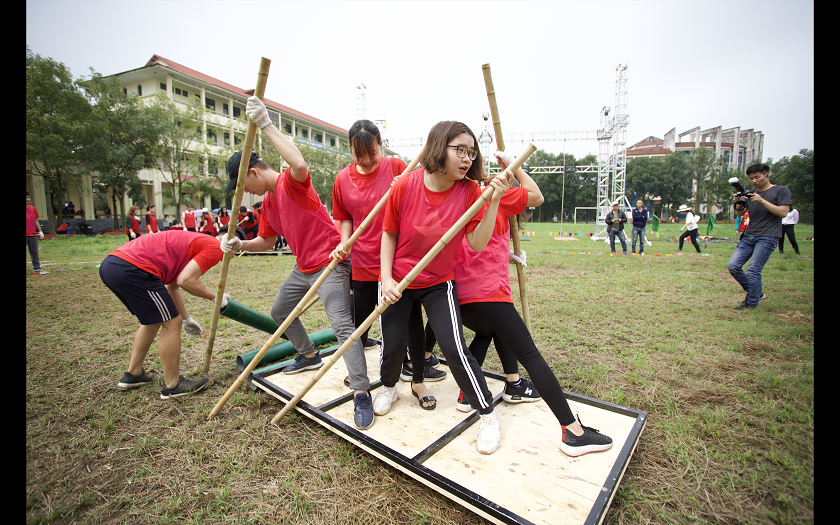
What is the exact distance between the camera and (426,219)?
2.46 m

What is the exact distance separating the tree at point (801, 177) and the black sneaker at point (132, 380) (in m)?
4.66

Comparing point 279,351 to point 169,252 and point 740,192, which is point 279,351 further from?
point 740,192

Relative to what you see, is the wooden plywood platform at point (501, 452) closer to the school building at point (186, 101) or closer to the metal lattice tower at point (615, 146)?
the metal lattice tower at point (615, 146)

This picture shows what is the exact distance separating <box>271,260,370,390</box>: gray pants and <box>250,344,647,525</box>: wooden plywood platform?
336 millimetres

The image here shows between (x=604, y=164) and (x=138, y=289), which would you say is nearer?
(x=138, y=289)

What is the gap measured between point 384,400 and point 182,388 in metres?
1.92

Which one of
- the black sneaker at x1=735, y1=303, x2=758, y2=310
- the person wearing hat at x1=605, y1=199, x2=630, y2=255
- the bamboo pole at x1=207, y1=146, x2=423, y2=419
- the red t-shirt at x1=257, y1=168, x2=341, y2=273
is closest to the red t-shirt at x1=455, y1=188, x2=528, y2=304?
the bamboo pole at x1=207, y1=146, x2=423, y2=419

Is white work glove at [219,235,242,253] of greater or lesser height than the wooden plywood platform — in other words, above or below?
above

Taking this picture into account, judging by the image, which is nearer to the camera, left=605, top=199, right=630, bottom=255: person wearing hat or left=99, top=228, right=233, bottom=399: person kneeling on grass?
left=99, top=228, right=233, bottom=399: person kneeling on grass

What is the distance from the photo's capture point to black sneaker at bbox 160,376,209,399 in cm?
337

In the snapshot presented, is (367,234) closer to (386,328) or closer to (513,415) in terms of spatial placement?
(386,328)

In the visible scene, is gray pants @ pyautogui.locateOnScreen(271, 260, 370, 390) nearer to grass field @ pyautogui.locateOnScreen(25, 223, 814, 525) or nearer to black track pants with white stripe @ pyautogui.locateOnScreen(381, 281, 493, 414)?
black track pants with white stripe @ pyautogui.locateOnScreen(381, 281, 493, 414)

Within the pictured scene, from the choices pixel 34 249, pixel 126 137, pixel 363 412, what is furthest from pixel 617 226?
pixel 126 137

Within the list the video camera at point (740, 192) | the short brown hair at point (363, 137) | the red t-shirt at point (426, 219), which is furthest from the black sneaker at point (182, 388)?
the video camera at point (740, 192)
